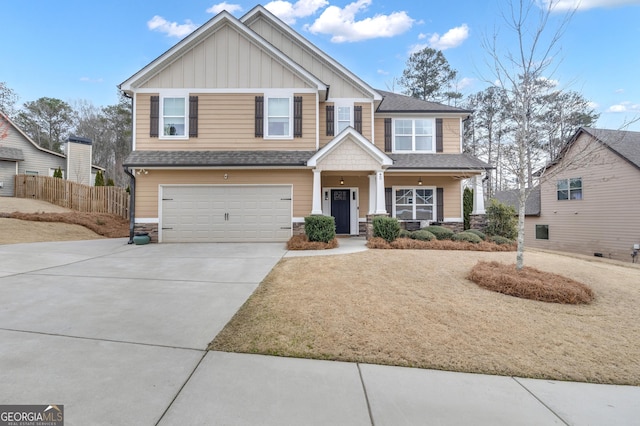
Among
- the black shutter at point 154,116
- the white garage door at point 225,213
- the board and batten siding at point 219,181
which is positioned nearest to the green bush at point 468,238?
the board and batten siding at point 219,181

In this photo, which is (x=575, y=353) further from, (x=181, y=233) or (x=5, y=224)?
(x=5, y=224)

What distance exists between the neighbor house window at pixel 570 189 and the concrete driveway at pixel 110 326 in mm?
19090

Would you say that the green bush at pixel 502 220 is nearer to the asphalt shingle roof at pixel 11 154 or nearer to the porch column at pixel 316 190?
the porch column at pixel 316 190

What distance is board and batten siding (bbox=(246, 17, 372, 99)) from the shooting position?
1286 cm

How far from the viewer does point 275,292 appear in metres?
5.12

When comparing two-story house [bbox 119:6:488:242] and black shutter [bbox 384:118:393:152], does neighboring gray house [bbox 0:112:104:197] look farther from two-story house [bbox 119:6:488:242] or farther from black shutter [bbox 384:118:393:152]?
black shutter [bbox 384:118:393:152]

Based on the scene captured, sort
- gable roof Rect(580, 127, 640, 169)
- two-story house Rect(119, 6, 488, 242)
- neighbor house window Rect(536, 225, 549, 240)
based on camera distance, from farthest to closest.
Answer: neighbor house window Rect(536, 225, 549, 240) < gable roof Rect(580, 127, 640, 169) < two-story house Rect(119, 6, 488, 242)

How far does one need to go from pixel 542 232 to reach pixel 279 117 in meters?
19.0

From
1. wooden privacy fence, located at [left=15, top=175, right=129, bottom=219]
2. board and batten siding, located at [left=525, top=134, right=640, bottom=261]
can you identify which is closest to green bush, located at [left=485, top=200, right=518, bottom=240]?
board and batten siding, located at [left=525, top=134, right=640, bottom=261]

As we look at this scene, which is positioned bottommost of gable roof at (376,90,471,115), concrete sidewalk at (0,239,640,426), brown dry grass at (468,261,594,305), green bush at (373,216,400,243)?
concrete sidewalk at (0,239,640,426)

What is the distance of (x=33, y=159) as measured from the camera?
69.3ft

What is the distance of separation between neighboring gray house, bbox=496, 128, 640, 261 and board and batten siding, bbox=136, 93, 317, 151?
10851 mm

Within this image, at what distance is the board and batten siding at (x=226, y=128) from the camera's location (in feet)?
37.7

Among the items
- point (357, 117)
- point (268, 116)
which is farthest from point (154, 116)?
point (357, 117)
